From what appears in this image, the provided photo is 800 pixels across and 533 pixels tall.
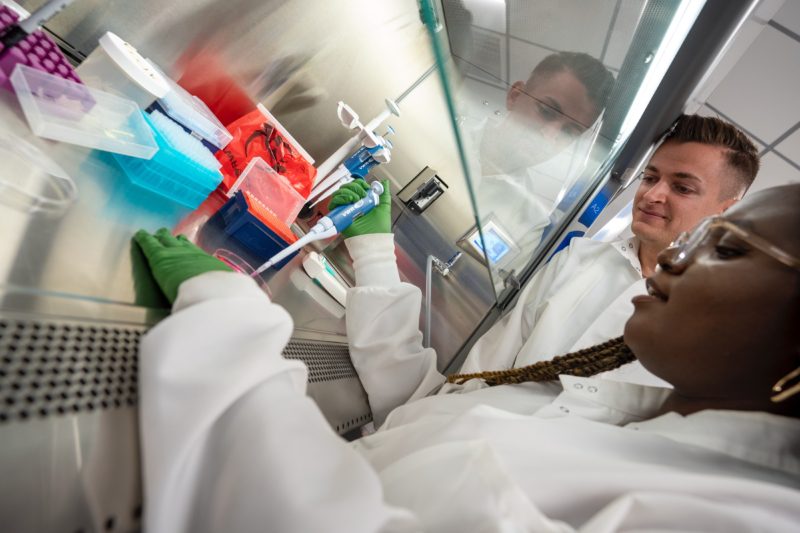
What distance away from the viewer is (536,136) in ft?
4.17

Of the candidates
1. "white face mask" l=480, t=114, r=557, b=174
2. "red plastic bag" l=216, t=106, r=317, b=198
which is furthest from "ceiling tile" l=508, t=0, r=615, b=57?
"red plastic bag" l=216, t=106, r=317, b=198

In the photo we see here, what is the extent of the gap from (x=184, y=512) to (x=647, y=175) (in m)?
2.14

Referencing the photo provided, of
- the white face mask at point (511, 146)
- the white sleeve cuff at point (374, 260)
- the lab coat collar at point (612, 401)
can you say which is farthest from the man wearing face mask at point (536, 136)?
the lab coat collar at point (612, 401)

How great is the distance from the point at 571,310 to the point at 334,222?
1.04 meters

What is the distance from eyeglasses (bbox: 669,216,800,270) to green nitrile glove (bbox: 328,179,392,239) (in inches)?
36.7

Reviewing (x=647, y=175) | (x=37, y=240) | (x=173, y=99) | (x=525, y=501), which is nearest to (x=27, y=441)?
(x=37, y=240)

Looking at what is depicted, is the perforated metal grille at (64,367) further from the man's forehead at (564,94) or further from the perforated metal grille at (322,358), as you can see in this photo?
the man's forehead at (564,94)

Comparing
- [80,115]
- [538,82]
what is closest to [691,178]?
[538,82]

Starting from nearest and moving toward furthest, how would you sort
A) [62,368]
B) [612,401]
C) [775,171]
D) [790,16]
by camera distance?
[62,368] → [612,401] → [790,16] → [775,171]

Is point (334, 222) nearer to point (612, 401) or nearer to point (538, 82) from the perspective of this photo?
point (538, 82)

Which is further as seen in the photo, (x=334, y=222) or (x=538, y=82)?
(x=334, y=222)

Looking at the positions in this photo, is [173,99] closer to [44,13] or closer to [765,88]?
A: [44,13]

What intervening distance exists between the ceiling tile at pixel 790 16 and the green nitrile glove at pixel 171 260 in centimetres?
289

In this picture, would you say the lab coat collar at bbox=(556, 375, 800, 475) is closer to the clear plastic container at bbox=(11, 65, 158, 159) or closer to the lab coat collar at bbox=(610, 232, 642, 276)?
the lab coat collar at bbox=(610, 232, 642, 276)
